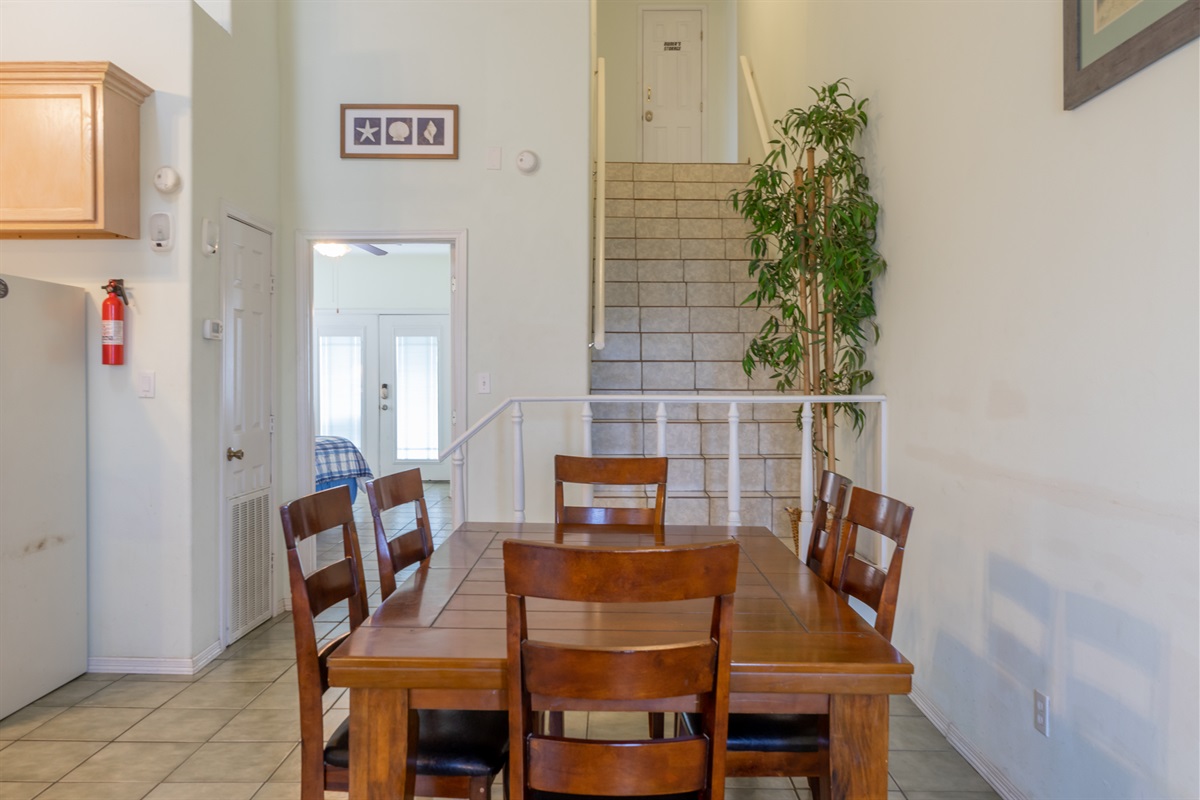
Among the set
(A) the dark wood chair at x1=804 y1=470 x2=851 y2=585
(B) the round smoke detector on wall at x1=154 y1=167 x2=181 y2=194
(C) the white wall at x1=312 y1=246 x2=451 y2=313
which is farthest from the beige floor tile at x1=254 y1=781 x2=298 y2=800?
(C) the white wall at x1=312 y1=246 x2=451 y2=313

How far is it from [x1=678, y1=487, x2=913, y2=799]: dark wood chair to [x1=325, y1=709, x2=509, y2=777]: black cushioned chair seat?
1.29ft

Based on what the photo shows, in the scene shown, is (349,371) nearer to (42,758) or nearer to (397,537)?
(42,758)

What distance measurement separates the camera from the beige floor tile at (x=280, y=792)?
227cm

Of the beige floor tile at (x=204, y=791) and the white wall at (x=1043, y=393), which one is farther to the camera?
the beige floor tile at (x=204, y=791)

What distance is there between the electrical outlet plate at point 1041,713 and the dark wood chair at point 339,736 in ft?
4.63

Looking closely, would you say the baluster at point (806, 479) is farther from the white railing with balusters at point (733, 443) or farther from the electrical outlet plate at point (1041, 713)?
the electrical outlet plate at point (1041, 713)

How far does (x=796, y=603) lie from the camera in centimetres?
165

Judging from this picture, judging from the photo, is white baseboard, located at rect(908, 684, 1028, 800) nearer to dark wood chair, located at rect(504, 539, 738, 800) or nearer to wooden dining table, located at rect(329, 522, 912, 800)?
wooden dining table, located at rect(329, 522, 912, 800)

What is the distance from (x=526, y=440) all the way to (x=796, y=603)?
259 centimetres

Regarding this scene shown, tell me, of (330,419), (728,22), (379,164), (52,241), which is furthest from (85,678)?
(728,22)

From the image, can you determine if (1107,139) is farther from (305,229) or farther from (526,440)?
(305,229)

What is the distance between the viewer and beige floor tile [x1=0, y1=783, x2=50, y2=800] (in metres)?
2.28

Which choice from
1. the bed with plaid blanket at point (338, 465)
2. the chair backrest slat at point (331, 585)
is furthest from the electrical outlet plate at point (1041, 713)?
the bed with plaid blanket at point (338, 465)

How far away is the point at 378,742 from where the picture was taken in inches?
53.9
